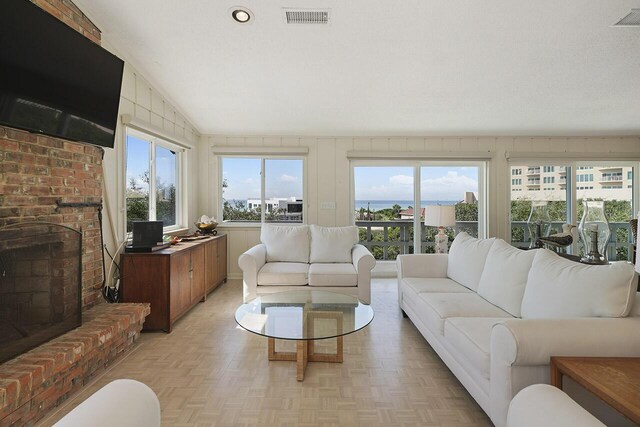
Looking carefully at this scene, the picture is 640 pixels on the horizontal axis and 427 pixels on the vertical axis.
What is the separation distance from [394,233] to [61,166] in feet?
13.9

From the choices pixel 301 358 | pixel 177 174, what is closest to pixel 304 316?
pixel 301 358

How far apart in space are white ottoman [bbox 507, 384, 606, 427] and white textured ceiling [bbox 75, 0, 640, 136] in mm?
2539

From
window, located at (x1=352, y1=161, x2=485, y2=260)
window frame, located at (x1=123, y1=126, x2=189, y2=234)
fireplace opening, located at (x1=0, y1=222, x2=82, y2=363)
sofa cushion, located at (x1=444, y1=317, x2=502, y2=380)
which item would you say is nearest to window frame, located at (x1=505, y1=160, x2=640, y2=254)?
window, located at (x1=352, y1=161, x2=485, y2=260)

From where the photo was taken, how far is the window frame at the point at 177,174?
3371mm

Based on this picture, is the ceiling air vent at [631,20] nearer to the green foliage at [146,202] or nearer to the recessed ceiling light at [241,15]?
the recessed ceiling light at [241,15]

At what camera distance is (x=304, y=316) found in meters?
2.36

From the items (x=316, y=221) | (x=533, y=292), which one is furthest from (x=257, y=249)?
(x=533, y=292)

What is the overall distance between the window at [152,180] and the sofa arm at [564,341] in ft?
11.1

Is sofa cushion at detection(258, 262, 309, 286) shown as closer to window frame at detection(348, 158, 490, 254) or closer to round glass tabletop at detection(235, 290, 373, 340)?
round glass tabletop at detection(235, 290, 373, 340)

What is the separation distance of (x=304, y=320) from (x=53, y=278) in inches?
65.4

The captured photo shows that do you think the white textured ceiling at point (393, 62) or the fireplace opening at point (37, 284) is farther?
the white textured ceiling at point (393, 62)

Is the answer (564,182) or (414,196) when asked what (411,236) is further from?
(564,182)

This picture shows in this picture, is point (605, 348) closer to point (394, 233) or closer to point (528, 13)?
point (528, 13)

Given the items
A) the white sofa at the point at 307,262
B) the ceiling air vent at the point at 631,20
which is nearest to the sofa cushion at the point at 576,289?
the white sofa at the point at 307,262
